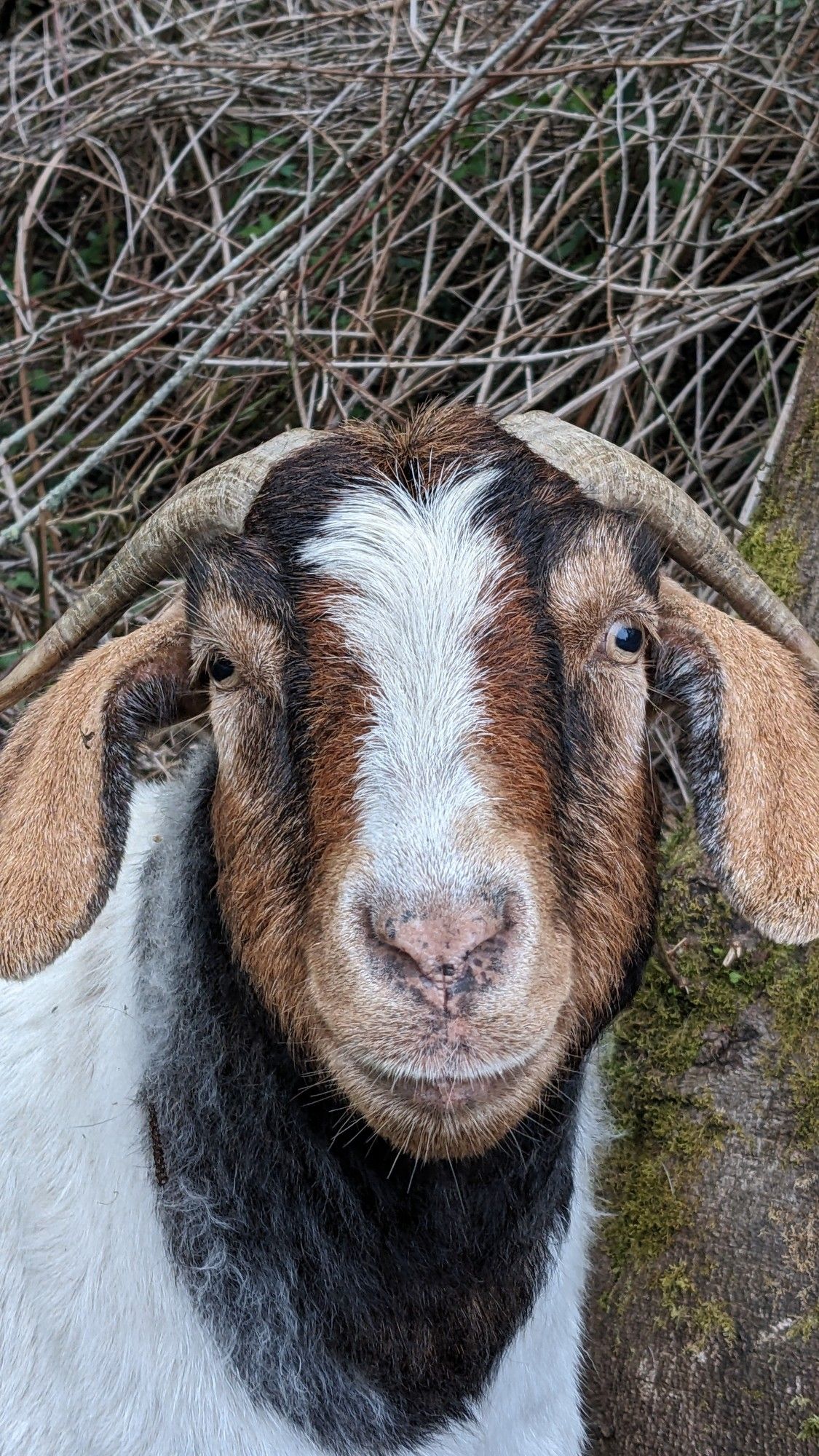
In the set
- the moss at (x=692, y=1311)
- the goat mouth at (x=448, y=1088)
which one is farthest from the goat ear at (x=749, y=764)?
the moss at (x=692, y=1311)

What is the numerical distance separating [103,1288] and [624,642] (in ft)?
5.23

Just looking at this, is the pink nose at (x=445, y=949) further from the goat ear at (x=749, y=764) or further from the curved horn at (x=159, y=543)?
the curved horn at (x=159, y=543)

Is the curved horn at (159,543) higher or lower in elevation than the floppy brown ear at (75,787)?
higher

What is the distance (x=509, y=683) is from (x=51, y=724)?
0.99 m

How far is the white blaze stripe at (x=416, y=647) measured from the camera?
85.2 inches

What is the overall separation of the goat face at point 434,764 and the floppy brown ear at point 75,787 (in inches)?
6.0

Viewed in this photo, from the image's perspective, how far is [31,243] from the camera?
6539mm

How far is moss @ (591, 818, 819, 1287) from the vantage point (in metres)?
3.61

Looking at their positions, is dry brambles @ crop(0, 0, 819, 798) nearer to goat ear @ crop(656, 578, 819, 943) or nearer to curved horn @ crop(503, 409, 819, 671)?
curved horn @ crop(503, 409, 819, 671)

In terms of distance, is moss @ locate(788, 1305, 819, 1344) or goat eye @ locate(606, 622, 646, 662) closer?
goat eye @ locate(606, 622, 646, 662)

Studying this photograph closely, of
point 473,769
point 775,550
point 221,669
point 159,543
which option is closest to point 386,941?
point 473,769

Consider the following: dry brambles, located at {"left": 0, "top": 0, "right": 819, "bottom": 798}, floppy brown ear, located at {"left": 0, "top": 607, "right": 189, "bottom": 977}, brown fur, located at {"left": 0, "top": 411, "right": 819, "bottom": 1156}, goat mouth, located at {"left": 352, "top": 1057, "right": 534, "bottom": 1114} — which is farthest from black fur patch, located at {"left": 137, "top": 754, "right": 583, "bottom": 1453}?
dry brambles, located at {"left": 0, "top": 0, "right": 819, "bottom": 798}

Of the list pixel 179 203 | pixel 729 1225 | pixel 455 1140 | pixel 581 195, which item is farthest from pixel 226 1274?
pixel 179 203

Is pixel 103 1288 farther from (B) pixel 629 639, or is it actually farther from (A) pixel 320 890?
(B) pixel 629 639
